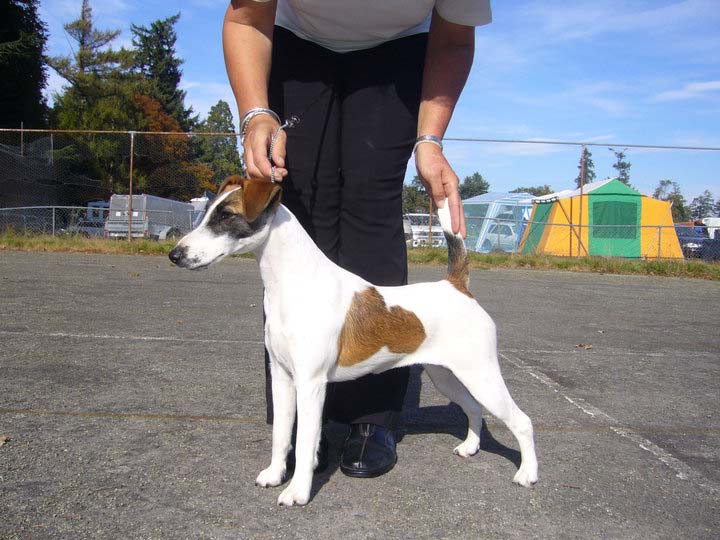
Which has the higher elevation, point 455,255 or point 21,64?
point 21,64

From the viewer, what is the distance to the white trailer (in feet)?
55.2

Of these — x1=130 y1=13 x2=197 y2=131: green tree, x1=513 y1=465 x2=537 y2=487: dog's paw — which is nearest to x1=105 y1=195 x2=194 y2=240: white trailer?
x1=513 y1=465 x2=537 y2=487: dog's paw

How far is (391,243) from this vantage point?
3.09 meters

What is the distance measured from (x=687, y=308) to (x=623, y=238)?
9.29 meters

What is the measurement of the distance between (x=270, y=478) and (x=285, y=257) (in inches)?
36.2

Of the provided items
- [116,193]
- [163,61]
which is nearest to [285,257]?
[116,193]

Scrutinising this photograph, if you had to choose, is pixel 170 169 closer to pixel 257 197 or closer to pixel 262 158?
pixel 262 158

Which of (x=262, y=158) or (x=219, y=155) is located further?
(x=219, y=155)

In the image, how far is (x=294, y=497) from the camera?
2332mm

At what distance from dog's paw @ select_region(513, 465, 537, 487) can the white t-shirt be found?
2.10 metres

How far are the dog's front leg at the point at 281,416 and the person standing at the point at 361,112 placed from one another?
0.35 meters

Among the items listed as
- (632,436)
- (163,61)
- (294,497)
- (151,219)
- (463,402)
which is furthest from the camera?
(163,61)

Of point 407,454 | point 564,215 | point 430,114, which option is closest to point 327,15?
point 430,114

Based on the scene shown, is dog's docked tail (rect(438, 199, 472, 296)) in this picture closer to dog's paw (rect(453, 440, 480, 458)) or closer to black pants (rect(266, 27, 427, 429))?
black pants (rect(266, 27, 427, 429))
